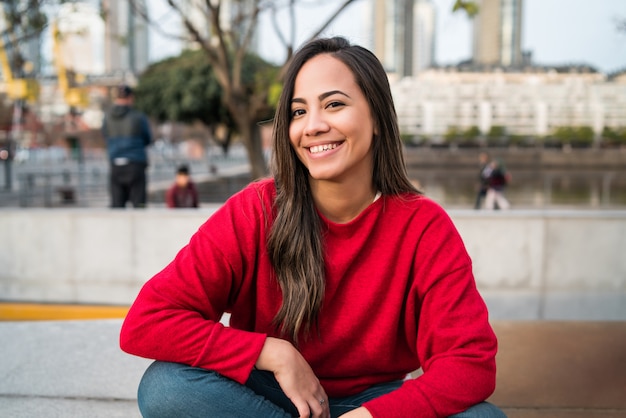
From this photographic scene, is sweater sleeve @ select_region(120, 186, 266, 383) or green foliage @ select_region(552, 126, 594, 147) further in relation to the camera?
green foliage @ select_region(552, 126, 594, 147)

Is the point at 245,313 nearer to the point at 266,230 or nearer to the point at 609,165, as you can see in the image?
the point at 266,230

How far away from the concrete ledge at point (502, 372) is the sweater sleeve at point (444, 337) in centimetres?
86

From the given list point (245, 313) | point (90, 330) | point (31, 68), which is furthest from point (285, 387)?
point (31, 68)

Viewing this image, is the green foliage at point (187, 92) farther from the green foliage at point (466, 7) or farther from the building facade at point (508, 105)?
the building facade at point (508, 105)

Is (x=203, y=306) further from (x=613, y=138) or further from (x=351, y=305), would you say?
(x=613, y=138)

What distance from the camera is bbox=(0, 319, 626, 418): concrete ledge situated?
2.31 metres

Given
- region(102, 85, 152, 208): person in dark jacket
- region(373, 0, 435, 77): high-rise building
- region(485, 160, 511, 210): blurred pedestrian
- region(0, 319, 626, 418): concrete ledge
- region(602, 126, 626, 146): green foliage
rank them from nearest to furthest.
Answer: region(0, 319, 626, 418): concrete ledge
region(102, 85, 152, 208): person in dark jacket
region(485, 160, 511, 210): blurred pedestrian
region(602, 126, 626, 146): green foliage
region(373, 0, 435, 77): high-rise building

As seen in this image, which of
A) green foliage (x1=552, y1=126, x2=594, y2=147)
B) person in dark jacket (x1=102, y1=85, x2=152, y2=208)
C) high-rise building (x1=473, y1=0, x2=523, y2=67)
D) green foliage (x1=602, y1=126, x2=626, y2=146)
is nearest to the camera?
person in dark jacket (x1=102, y1=85, x2=152, y2=208)

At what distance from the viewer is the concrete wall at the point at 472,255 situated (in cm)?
481

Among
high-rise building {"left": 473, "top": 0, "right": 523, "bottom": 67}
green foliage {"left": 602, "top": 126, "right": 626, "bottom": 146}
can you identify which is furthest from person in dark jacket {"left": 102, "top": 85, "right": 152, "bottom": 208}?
high-rise building {"left": 473, "top": 0, "right": 523, "bottom": 67}

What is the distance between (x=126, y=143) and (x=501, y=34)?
13752 cm

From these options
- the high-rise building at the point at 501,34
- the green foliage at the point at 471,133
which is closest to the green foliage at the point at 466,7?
the green foliage at the point at 471,133

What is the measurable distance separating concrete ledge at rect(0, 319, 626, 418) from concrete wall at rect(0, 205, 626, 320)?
187 cm

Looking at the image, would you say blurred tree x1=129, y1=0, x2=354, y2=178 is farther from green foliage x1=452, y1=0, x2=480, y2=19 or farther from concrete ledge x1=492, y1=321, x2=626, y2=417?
concrete ledge x1=492, y1=321, x2=626, y2=417
